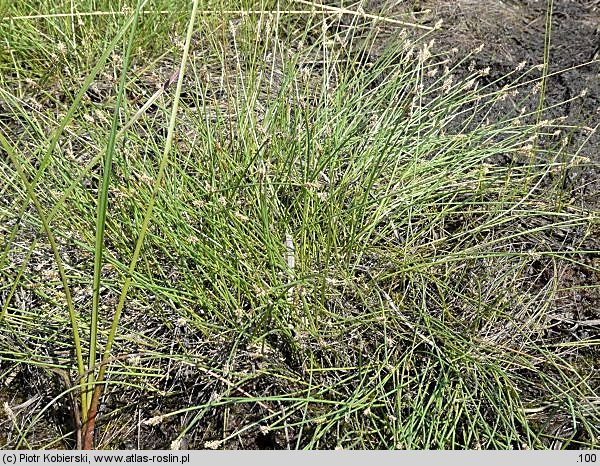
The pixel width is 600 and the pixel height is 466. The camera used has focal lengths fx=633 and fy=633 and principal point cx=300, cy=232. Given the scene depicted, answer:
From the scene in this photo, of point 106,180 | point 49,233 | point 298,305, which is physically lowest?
point 298,305

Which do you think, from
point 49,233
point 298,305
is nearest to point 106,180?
point 49,233

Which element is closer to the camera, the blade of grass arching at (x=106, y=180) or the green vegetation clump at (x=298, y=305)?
the blade of grass arching at (x=106, y=180)

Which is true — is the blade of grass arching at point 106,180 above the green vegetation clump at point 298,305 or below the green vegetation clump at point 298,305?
above

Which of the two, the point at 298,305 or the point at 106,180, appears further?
the point at 298,305

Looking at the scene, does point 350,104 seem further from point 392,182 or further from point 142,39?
point 142,39

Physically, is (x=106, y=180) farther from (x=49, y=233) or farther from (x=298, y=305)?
(x=298, y=305)

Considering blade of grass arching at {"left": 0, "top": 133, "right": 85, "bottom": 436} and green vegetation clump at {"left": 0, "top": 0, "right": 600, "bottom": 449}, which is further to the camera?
green vegetation clump at {"left": 0, "top": 0, "right": 600, "bottom": 449}

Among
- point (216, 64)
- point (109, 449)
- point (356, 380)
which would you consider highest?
point (216, 64)

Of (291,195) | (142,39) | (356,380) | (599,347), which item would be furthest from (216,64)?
(599,347)

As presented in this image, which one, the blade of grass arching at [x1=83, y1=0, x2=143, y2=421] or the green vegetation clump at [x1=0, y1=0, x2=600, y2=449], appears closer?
the blade of grass arching at [x1=83, y1=0, x2=143, y2=421]

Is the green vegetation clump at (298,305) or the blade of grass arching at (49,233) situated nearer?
the blade of grass arching at (49,233)

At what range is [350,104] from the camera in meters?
1.67

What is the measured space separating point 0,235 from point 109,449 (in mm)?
603

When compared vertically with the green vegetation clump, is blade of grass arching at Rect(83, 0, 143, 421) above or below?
above
